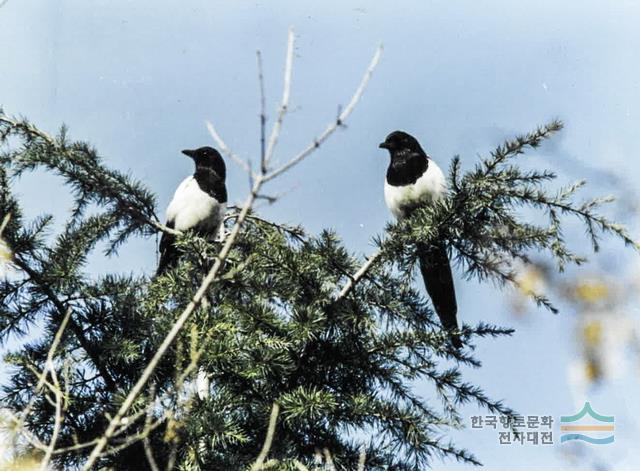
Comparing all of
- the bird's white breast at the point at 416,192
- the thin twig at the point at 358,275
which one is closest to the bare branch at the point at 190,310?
the thin twig at the point at 358,275

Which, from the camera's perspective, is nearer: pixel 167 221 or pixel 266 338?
pixel 266 338

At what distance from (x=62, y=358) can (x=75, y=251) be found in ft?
0.96

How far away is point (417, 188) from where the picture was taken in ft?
11.1

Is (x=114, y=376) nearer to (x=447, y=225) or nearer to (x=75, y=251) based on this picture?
(x=75, y=251)

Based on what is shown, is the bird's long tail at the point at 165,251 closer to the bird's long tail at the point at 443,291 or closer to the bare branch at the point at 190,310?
the bird's long tail at the point at 443,291

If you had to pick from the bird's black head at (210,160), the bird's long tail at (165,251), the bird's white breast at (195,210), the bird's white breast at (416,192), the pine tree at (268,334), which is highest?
the bird's black head at (210,160)

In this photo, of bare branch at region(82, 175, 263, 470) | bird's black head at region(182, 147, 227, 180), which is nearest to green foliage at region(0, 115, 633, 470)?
bare branch at region(82, 175, 263, 470)

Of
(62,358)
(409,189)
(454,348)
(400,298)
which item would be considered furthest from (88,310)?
(409,189)

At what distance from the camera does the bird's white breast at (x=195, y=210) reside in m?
3.64

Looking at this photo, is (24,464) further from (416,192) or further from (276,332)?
(416,192)

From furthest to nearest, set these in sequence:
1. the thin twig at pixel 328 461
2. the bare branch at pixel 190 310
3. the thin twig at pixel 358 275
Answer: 1. the thin twig at pixel 358 275
2. the thin twig at pixel 328 461
3. the bare branch at pixel 190 310

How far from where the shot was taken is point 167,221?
12.5ft

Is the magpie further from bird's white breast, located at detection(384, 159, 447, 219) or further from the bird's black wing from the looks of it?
the bird's black wing

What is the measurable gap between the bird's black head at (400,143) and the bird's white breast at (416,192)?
16 cm
